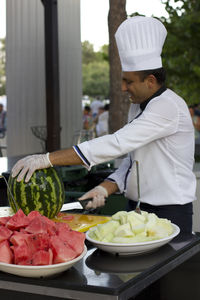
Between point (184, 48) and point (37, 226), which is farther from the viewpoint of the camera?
point (184, 48)

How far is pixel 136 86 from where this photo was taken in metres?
2.93

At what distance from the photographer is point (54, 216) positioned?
2674 millimetres

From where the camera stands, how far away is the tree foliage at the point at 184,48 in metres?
12.7

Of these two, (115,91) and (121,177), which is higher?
(115,91)

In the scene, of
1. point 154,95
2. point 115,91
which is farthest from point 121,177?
point 115,91

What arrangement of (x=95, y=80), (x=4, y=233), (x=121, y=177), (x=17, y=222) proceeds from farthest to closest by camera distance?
(x=95, y=80) → (x=121, y=177) → (x=17, y=222) → (x=4, y=233)

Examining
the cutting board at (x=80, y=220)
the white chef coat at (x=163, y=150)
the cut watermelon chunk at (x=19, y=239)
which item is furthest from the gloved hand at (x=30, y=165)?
the cut watermelon chunk at (x=19, y=239)

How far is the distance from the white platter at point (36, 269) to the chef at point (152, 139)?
0.83m

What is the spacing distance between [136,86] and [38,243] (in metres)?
1.26

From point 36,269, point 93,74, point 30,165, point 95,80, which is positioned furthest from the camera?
point 93,74

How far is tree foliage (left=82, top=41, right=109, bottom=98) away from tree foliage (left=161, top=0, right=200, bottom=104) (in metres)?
41.9

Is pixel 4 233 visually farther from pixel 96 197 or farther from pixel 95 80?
pixel 95 80

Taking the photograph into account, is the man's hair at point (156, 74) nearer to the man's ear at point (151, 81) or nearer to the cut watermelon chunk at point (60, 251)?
the man's ear at point (151, 81)

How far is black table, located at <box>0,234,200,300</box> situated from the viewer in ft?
5.91
